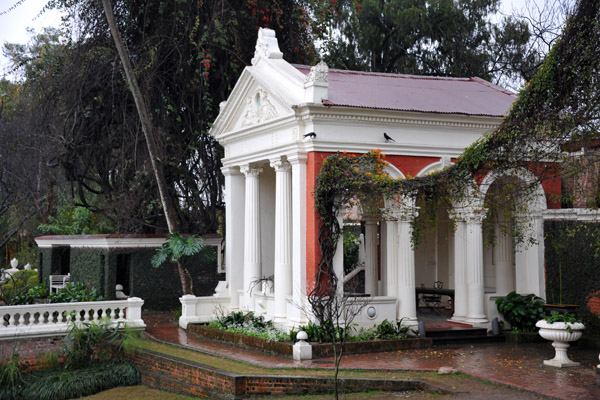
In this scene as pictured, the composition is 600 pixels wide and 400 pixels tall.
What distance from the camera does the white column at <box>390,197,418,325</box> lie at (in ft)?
52.2

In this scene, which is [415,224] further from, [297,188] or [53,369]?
[53,369]

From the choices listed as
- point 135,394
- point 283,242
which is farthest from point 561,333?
point 135,394

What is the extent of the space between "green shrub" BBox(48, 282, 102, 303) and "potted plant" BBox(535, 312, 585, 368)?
12342 mm

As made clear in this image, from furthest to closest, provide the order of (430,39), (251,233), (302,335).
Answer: (430,39), (251,233), (302,335)

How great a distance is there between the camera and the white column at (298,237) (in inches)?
613

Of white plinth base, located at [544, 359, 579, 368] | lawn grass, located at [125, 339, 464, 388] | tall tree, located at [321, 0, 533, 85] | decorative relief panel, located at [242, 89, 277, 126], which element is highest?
tall tree, located at [321, 0, 533, 85]

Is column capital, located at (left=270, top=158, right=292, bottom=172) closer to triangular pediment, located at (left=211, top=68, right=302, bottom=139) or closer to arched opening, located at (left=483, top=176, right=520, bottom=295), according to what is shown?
triangular pediment, located at (left=211, top=68, right=302, bottom=139)

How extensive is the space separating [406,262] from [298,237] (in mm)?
2497

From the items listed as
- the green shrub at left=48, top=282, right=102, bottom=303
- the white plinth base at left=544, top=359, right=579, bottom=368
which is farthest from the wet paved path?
the green shrub at left=48, top=282, right=102, bottom=303

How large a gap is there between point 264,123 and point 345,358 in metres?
6.02

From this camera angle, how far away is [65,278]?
25.2 metres

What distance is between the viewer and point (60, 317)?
16.7m

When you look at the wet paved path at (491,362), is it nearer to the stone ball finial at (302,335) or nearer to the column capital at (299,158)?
the stone ball finial at (302,335)

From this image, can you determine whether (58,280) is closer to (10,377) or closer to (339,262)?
(10,377)
